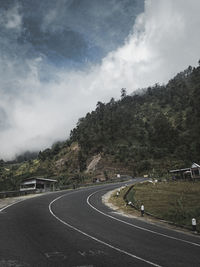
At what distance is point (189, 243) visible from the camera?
10555 millimetres

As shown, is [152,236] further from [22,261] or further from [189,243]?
[22,261]

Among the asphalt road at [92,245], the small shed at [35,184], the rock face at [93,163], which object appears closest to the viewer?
the asphalt road at [92,245]

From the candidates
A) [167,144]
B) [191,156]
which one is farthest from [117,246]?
[167,144]

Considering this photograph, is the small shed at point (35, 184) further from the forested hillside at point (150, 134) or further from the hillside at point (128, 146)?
the forested hillside at point (150, 134)

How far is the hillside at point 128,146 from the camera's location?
85.1 metres

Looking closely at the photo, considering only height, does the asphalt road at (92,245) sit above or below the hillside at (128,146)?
below

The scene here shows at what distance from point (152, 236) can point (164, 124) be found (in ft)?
318

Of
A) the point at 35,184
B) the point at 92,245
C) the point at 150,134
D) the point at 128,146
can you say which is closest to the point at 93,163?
the point at 128,146

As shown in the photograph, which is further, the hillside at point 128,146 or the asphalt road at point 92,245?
the hillside at point 128,146

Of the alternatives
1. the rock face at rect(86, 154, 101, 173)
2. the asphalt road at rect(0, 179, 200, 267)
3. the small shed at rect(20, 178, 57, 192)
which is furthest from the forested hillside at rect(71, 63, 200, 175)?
the asphalt road at rect(0, 179, 200, 267)

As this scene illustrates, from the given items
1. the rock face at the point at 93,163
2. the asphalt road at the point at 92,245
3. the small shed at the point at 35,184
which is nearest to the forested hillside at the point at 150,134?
the rock face at the point at 93,163

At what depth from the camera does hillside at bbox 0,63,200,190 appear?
85.1 m

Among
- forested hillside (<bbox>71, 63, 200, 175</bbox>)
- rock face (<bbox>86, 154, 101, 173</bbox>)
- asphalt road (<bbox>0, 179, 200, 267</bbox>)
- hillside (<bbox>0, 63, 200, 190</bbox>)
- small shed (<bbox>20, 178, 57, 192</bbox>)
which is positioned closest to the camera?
asphalt road (<bbox>0, 179, 200, 267</bbox>)

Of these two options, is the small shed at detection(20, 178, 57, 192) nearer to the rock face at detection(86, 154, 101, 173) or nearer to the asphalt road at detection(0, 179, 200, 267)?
the rock face at detection(86, 154, 101, 173)
